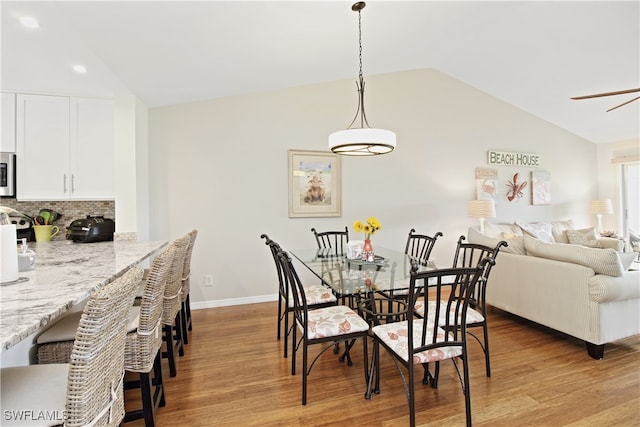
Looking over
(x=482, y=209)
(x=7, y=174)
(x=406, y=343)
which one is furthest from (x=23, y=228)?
(x=482, y=209)

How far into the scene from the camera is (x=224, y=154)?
379 cm

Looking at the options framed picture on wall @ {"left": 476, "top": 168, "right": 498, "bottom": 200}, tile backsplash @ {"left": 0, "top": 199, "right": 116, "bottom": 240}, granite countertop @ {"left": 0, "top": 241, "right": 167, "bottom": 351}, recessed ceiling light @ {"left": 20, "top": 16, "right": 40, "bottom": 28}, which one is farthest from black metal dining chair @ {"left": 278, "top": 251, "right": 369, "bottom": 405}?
framed picture on wall @ {"left": 476, "top": 168, "right": 498, "bottom": 200}

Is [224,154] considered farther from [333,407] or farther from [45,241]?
[333,407]

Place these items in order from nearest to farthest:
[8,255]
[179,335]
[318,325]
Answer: [8,255]
[318,325]
[179,335]

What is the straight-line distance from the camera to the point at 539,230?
5.02m

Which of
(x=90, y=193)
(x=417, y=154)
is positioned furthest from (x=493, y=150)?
(x=90, y=193)

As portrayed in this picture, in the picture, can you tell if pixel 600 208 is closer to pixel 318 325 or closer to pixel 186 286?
pixel 318 325

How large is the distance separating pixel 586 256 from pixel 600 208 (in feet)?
14.5

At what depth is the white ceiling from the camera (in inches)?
80.0

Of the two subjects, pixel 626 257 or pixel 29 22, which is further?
pixel 626 257

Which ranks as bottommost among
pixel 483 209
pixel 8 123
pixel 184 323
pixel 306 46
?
pixel 184 323

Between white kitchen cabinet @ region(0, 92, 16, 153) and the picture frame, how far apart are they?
2708 millimetres

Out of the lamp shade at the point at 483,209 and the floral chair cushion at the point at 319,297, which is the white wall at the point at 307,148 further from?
the floral chair cushion at the point at 319,297

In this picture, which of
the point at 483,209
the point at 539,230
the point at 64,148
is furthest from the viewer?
the point at 539,230
